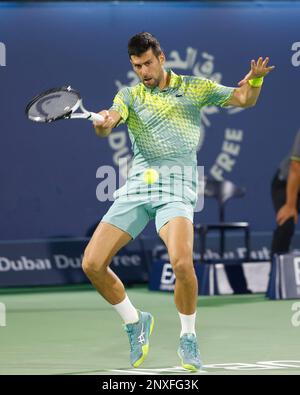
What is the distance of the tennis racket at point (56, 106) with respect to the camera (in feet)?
23.4

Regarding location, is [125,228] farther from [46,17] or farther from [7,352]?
[46,17]

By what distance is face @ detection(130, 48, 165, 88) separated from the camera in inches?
296

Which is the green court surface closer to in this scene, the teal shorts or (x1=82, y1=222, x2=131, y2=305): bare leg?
(x1=82, y1=222, x2=131, y2=305): bare leg

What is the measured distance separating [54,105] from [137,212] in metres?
0.88

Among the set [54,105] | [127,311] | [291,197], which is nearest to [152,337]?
[127,311]

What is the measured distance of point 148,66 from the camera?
7.56m

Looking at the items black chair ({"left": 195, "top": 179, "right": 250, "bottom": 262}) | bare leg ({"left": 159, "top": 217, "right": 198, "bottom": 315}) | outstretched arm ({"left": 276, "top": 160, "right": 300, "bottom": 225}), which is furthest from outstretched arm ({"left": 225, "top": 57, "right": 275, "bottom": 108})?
black chair ({"left": 195, "top": 179, "right": 250, "bottom": 262})

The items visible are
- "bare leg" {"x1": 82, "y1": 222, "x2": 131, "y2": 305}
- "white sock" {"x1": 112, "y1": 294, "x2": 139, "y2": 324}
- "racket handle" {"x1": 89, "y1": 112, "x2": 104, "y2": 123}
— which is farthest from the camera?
"white sock" {"x1": 112, "y1": 294, "x2": 139, "y2": 324}

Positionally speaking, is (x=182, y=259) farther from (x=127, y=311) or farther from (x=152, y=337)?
(x=152, y=337)

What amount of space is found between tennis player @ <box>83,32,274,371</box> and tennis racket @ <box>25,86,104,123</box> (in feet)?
0.80

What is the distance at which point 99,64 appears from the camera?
47.8ft

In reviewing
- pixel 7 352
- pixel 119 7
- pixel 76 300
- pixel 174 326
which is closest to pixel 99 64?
pixel 119 7

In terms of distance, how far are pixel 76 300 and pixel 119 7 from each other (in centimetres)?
385

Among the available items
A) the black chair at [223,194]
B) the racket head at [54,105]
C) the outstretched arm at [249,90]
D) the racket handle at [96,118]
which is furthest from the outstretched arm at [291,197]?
the racket handle at [96,118]
